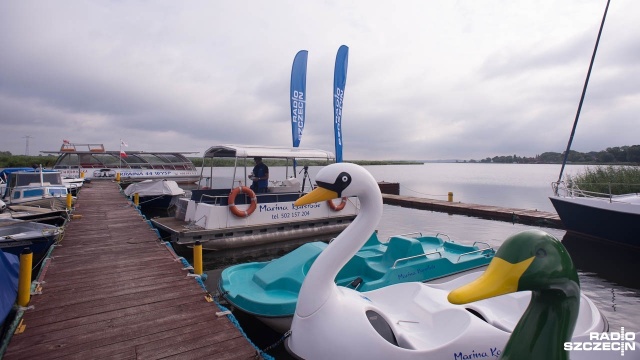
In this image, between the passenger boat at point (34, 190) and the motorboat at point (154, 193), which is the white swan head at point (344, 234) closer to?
the passenger boat at point (34, 190)

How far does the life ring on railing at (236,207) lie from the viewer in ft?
30.6

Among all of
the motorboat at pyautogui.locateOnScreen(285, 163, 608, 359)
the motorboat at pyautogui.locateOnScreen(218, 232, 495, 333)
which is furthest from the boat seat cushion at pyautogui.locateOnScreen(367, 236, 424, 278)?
the motorboat at pyautogui.locateOnScreen(285, 163, 608, 359)

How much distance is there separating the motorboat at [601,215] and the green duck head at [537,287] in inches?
452

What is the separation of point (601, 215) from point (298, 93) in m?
12.8

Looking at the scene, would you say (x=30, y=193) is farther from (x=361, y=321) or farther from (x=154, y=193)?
(x=361, y=321)

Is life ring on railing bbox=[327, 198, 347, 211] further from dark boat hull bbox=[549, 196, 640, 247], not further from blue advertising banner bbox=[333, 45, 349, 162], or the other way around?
dark boat hull bbox=[549, 196, 640, 247]

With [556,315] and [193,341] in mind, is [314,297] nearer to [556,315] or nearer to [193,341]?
[193,341]

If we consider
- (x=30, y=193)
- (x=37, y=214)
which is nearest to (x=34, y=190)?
(x=30, y=193)

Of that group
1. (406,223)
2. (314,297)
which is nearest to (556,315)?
(314,297)

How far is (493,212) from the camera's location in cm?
1603

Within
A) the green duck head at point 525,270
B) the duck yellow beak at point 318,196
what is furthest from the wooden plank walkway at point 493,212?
the green duck head at point 525,270

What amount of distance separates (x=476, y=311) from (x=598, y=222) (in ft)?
34.6

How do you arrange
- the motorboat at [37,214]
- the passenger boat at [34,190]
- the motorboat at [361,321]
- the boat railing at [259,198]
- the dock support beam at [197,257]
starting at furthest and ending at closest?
1. the passenger boat at [34,190]
2. the boat railing at [259,198]
3. the motorboat at [37,214]
4. the dock support beam at [197,257]
5. the motorboat at [361,321]

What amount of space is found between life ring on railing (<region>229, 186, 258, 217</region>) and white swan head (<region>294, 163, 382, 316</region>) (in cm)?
637
